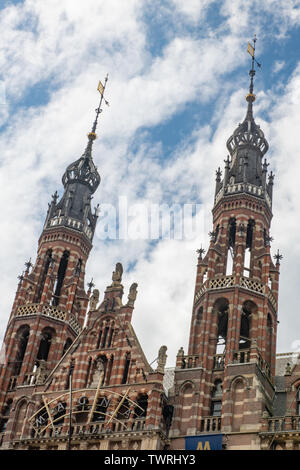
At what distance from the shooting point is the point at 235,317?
5656cm

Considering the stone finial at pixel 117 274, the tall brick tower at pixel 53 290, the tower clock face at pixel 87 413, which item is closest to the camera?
the tower clock face at pixel 87 413

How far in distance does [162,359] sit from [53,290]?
17.8 meters

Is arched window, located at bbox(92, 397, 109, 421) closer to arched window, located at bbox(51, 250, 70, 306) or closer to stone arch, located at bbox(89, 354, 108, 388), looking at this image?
stone arch, located at bbox(89, 354, 108, 388)

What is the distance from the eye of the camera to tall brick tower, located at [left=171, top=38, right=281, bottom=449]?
52.1m

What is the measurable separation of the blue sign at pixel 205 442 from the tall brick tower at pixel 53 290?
49.0 feet

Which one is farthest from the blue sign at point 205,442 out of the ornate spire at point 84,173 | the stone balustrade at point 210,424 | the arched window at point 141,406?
the ornate spire at point 84,173

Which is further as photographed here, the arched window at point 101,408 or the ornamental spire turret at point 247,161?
the ornamental spire turret at point 247,161

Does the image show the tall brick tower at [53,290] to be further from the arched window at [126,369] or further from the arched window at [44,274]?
the arched window at [126,369]

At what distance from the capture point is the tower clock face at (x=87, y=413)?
2106 inches

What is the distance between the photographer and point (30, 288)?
6825 cm

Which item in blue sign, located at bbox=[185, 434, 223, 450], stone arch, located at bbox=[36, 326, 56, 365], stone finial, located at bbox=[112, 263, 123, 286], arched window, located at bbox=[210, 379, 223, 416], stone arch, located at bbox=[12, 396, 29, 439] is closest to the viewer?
blue sign, located at bbox=[185, 434, 223, 450]

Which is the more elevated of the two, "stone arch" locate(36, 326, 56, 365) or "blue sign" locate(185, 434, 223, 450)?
"stone arch" locate(36, 326, 56, 365)

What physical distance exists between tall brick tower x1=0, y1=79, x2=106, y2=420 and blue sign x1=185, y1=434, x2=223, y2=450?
1495 centimetres

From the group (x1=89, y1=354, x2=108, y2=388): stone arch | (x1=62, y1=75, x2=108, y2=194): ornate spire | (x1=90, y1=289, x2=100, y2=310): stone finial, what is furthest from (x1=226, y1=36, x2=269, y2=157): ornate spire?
(x1=89, y1=354, x2=108, y2=388): stone arch
